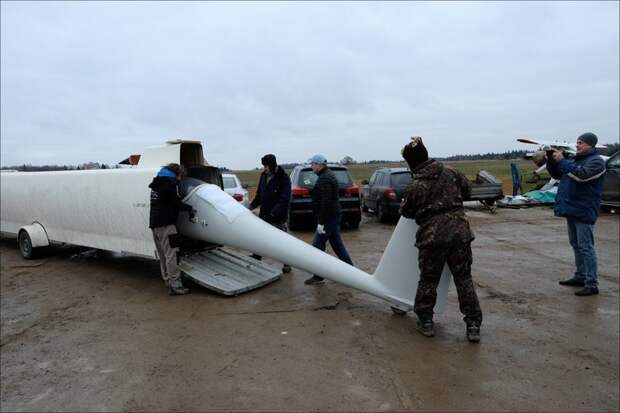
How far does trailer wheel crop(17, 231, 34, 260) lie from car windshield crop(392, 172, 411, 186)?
8.74 m

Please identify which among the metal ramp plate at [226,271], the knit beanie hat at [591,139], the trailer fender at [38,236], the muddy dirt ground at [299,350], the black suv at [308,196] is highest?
the knit beanie hat at [591,139]

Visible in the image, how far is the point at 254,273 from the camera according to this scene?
639 centimetres

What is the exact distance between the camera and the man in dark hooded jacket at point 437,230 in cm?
405

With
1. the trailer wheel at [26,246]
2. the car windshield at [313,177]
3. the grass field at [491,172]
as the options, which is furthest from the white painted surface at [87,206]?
the grass field at [491,172]

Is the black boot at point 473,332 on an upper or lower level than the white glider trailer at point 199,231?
lower

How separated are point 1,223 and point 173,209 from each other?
653cm

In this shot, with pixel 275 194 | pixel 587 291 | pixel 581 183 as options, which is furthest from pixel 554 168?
pixel 275 194

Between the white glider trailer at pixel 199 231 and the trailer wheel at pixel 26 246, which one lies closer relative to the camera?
the white glider trailer at pixel 199 231

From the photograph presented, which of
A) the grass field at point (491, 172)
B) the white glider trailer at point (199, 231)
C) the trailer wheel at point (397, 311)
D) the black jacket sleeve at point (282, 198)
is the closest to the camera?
the white glider trailer at point (199, 231)

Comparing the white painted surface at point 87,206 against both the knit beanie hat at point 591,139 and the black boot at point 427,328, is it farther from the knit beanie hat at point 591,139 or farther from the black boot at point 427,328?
the knit beanie hat at point 591,139

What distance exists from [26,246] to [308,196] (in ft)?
20.3

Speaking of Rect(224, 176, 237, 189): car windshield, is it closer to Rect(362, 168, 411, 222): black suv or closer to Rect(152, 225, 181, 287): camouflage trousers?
Rect(362, 168, 411, 222): black suv

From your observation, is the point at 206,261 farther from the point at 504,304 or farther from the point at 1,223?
the point at 1,223

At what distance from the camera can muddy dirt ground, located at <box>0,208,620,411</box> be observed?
10.6 ft
